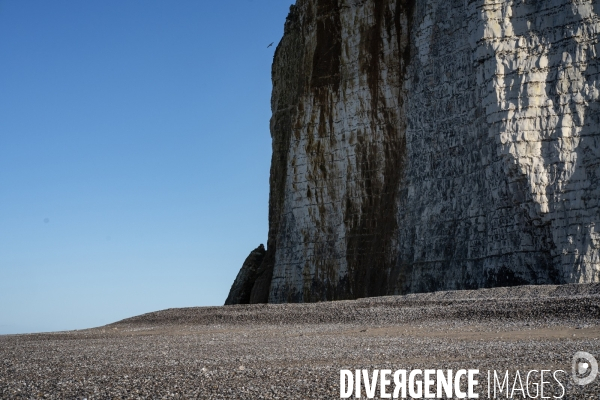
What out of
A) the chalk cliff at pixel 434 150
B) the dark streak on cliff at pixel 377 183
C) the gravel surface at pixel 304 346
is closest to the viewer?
the gravel surface at pixel 304 346

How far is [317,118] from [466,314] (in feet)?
42.3

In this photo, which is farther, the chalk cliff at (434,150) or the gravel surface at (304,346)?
the chalk cliff at (434,150)

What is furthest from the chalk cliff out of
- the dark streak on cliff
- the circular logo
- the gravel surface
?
the circular logo

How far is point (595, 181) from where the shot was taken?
51.4 feet

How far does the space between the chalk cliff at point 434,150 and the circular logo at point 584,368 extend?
8.65 metres

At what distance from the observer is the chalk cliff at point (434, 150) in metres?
16.0

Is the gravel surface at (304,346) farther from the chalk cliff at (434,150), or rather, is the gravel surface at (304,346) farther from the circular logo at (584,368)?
the chalk cliff at (434,150)

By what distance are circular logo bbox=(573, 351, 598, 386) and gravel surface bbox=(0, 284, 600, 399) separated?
0.08m

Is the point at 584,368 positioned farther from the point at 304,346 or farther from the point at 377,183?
the point at 377,183

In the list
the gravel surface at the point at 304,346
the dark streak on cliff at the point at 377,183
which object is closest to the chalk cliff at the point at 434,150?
the dark streak on cliff at the point at 377,183

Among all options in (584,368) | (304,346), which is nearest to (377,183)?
(304,346)

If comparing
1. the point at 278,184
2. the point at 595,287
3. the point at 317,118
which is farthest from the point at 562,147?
the point at 278,184

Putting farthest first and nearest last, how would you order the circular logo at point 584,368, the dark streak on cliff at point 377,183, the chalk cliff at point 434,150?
1. the dark streak on cliff at point 377,183
2. the chalk cliff at point 434,150
3. the circular logo at point 584,368

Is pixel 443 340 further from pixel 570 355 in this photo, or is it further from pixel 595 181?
pixel 595 181
